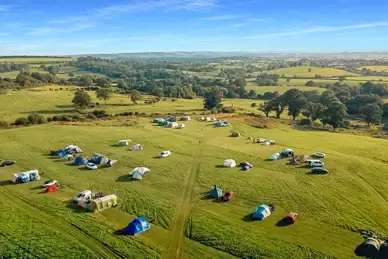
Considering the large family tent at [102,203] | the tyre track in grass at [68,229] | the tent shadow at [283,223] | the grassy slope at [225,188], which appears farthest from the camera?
the large family tent at [102,203]

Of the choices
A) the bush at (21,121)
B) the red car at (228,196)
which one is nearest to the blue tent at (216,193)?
the red car at (228,196)

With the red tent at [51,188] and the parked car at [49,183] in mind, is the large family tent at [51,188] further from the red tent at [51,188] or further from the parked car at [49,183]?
the parked car at [49,183]

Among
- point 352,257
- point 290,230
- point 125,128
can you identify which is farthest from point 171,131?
point 352,257

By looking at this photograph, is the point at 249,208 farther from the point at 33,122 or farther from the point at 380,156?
the point at 33,122

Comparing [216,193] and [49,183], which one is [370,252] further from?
[49,183]

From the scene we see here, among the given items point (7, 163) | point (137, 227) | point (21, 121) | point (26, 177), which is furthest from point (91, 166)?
point (21, 121)

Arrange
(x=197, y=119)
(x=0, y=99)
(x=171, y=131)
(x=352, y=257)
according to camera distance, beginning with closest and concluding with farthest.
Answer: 1. (x=352, y=257)
2. (x=171, y=131)
3. (x=197, y=119)
4. (x=0, y=99)

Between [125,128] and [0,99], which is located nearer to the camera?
[125,128]
